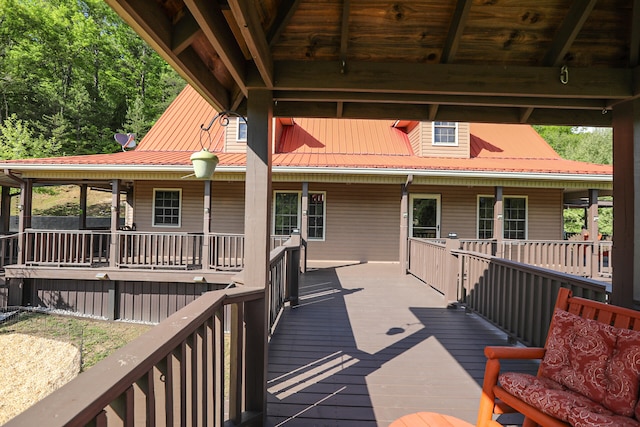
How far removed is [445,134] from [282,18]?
9791 millimetres

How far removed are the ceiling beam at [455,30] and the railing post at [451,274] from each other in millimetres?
3884

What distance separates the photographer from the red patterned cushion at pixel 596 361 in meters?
1.93

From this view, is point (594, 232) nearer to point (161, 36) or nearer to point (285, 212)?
point (285, 212)

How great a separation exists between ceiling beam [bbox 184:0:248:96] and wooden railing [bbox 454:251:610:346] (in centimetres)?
339

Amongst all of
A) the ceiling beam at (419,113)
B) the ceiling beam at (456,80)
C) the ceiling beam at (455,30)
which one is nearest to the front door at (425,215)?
the ceiling beam at (419,113)

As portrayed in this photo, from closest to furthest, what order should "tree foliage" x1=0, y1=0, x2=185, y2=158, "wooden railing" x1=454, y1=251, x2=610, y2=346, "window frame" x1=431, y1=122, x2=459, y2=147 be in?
"wooden railing" x1=454, y1=251, x2=610, y2=346 < "window frame" x1=431, y1=122, x2=459, y2=147 < "tree foliage" x1=0, y1=0, x2=185, y2=158

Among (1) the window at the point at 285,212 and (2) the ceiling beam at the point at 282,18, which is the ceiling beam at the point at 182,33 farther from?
(1) the window at the point at 285,212

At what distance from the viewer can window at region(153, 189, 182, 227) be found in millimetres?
11461

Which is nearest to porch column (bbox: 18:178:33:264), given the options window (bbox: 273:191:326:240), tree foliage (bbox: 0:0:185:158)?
window (bbox: 273:191:326:240)

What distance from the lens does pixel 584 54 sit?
9.03 ft

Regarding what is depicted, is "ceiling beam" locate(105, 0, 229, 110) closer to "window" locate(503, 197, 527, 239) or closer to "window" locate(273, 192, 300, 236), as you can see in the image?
"window" locate(273, 192, 300, 236)

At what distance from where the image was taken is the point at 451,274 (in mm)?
5844

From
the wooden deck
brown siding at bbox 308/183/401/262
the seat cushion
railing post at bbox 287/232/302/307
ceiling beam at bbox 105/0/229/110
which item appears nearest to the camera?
ceiling beam at bbox 105/0/229/110

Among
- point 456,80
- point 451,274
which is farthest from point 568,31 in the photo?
point 451,274
